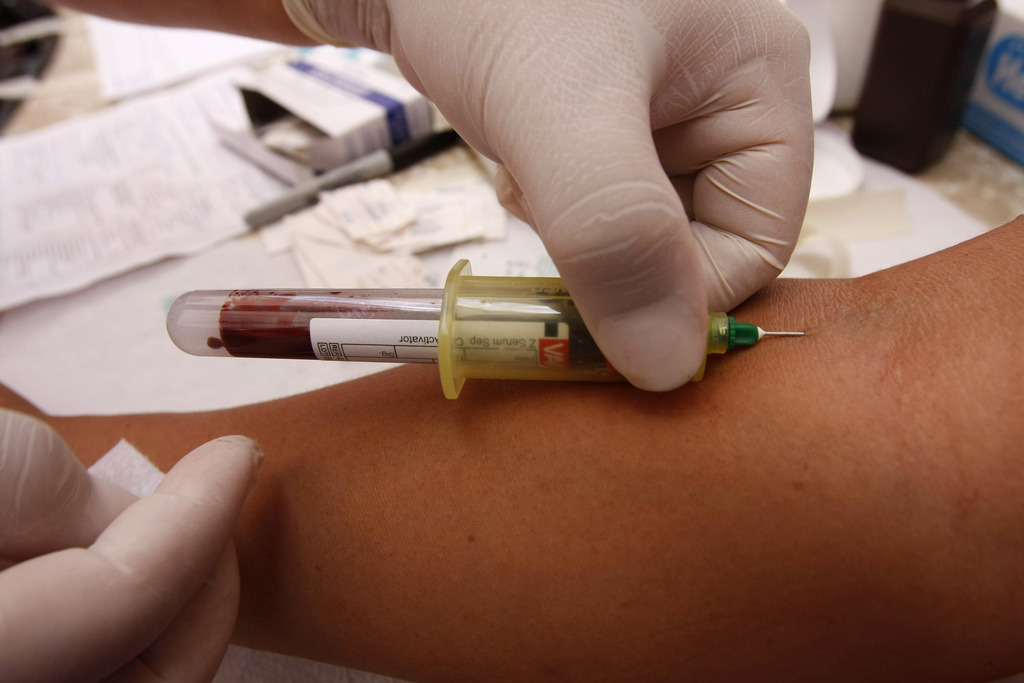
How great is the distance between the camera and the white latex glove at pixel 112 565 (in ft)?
1.66

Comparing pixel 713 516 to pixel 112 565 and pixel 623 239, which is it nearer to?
pixel 623 239

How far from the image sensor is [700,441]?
0.61 m

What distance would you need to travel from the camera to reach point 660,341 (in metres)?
0.59

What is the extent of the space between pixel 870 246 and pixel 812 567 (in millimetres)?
882

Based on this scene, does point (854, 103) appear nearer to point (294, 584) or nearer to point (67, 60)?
point (294, 584)

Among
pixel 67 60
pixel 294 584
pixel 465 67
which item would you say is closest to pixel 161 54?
pixel 67 60

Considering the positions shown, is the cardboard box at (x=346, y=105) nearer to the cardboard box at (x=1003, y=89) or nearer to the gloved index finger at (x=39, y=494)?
the gloved index finger at (x=39, y=494)

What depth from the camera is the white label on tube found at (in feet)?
2.15

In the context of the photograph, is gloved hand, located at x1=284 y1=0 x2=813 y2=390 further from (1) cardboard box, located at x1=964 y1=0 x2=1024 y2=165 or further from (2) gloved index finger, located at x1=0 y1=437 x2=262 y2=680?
(1) cardboard box, located at x1=964 y1=0 x2=1024 y2=165

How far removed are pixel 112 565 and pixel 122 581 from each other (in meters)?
0.02

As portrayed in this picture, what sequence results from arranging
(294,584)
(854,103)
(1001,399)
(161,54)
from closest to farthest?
(1001,399) < (294,584) < (854,103) < (161,54)

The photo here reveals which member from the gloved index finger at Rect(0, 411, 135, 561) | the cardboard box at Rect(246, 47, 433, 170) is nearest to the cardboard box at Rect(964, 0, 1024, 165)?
the cardboard box at Rect(246, 47, 433, 170)

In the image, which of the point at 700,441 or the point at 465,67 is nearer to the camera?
the point at 700,441

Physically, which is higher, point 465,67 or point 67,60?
point 465,67
